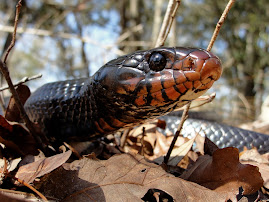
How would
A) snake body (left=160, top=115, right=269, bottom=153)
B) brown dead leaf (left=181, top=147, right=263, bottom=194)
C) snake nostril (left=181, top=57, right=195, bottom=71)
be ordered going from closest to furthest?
brown dead leaf (left=181, top=147, right=263, bottom=194)
snake nostril (left=181, top=57, right=195, bottom=71)
snake body (left=160, top=115, right=269, bottom=153)

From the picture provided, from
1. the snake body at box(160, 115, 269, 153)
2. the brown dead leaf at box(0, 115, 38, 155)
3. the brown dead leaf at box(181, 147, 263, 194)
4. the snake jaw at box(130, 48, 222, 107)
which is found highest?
the snake jaw at box(130, 48, 222, 107)

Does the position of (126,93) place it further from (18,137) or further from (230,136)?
(230,136)

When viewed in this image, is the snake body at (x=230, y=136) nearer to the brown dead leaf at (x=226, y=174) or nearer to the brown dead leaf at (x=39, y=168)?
the brown dead leaf at (x=226, y=174)

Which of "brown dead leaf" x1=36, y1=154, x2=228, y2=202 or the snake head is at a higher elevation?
the snake head

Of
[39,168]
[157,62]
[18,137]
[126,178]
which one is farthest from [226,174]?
[18,137]

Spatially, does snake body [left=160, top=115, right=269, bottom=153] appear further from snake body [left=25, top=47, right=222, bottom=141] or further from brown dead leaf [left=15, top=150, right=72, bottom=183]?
brown dead leaf [left=15, top=150, right=72, bottom=183]

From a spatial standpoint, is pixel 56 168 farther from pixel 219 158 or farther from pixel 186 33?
pixel 186 33

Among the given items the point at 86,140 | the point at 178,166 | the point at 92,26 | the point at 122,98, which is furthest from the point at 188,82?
the point at 92,26

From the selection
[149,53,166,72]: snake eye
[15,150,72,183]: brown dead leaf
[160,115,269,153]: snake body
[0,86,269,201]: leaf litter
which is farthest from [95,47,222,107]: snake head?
[160,115,269,153]: snake body
